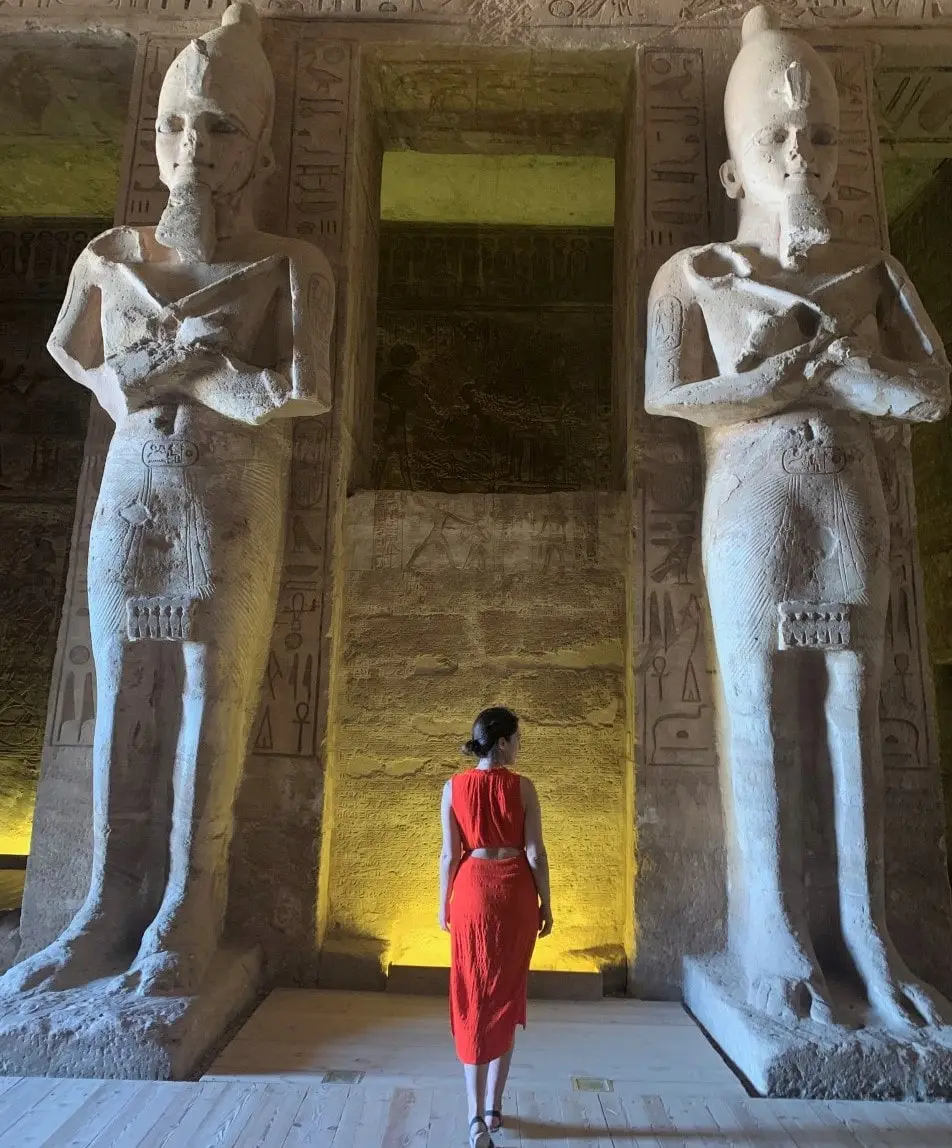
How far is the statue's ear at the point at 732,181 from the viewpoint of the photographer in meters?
3.45

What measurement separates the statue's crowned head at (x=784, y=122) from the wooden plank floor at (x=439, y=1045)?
9.32 feet

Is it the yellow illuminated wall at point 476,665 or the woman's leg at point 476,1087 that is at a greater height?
the yellow illuminated wall at point 476,665

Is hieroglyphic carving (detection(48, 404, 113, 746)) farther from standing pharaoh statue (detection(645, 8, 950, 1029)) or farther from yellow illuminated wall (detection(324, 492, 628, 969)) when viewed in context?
standing pharaoh statue (detection(645, 8, 950, 1029))

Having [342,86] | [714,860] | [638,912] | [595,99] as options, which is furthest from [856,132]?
[638,912]

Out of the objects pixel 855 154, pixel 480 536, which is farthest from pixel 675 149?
pixel 480 536

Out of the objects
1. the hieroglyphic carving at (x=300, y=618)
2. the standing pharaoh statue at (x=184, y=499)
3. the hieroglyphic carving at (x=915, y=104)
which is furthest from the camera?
the hieroglyphic carving at (x=915, y=104)

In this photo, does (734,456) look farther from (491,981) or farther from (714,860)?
(491,981)

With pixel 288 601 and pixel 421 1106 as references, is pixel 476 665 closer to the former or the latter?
pixel 288 601

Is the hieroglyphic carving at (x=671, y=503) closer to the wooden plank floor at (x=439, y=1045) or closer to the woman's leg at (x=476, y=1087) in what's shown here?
the wooden plank floor at (x=439, y=1045)

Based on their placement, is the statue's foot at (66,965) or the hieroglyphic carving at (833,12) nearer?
the statue's foot at (66,965)

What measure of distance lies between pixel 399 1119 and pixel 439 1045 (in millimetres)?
537

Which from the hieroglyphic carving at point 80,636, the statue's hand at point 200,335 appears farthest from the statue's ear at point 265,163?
the hieroglyphic carving at point 80,636

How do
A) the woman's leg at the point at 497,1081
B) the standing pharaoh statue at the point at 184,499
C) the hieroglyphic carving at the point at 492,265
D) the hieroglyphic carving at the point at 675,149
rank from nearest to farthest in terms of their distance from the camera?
the woman's leg at the point at 497,1081 < the standing pharaoh statue at the point at 184,499 < the hieroglyphic carving at the point at 675,149 < the hieroglyphic carving at the point at 492,265

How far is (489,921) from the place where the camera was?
85.3 inches
